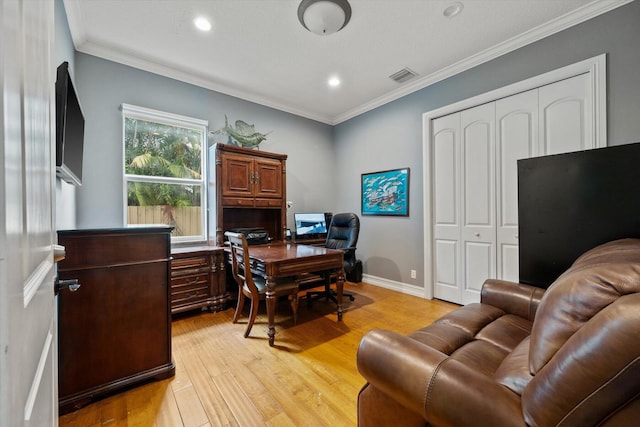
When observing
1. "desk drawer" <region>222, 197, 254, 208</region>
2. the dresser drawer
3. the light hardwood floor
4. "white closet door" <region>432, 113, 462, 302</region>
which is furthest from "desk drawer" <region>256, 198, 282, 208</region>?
"white closet door" <region>432, 113, 462, 302</region>

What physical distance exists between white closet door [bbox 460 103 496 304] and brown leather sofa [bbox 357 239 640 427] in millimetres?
2036

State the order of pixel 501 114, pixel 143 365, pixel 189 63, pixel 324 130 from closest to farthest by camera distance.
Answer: pixel 143 365 < pixel 501 114 < pixel 189 63 < pixel 324 130

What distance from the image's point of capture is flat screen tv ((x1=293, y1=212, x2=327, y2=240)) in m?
4.20

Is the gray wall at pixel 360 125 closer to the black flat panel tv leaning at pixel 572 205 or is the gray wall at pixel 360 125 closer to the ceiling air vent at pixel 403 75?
the ceiling air vent at pixel 403 75

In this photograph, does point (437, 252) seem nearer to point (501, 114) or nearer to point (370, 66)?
point (501, 114)

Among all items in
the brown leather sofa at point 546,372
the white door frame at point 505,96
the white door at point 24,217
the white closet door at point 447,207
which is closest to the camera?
the white door at point 24,217

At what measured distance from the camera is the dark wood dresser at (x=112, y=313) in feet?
4.96

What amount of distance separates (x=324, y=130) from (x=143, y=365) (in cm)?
426

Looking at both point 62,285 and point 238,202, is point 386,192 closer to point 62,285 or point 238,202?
point 238,202

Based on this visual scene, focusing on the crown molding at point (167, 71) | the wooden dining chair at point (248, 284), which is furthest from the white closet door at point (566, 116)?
the crown molding at point (167, 71)

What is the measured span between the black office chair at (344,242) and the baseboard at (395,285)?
771 mm

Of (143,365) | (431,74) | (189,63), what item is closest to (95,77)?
(189,63)

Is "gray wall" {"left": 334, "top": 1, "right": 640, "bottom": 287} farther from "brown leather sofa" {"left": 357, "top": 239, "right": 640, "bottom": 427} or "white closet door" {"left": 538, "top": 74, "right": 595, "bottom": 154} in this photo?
"brown leather sofa" {"left": 357, "top": 239, "right": 640, "bottom": 427}

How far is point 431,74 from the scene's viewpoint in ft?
10.9
